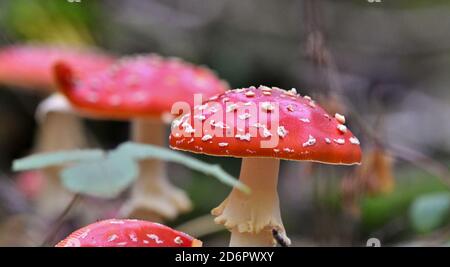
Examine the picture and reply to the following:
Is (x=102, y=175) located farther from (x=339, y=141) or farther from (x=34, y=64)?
(x=34, y=64)

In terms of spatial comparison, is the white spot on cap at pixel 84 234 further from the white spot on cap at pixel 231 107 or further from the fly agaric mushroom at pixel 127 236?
the white spot on cap at pixel 231 107

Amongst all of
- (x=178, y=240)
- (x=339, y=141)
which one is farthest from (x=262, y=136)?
(x=178, y=240)

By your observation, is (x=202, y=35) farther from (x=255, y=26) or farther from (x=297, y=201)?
(x=297, y=201)

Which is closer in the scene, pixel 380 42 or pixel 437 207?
pixel 437 207

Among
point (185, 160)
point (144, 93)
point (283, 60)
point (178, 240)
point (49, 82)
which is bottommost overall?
point (178, 240)
